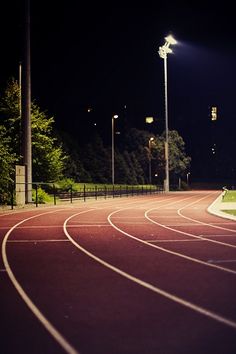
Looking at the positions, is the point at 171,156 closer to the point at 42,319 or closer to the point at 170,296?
the point at 170,296

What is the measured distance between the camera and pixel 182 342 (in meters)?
5.57

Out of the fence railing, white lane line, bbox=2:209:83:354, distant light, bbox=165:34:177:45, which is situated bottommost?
white lane line, bbox=2:209:83:354

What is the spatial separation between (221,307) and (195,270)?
2.98m

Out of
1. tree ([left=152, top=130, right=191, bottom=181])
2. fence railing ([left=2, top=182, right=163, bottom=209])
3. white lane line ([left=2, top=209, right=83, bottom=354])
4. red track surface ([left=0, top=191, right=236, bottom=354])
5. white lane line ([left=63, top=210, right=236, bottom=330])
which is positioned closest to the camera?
white lane line ([left=2, top=209, right=83, bottom=354])

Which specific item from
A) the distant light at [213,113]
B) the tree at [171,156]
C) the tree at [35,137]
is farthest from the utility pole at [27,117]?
the tree at [171,156]

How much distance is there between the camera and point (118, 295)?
7918mm

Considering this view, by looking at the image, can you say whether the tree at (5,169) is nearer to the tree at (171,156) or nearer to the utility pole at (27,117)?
the utility pole at (27,117)

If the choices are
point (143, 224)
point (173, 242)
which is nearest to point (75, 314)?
point (173, 242)

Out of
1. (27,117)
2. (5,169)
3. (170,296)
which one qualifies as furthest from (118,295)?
(27,117)

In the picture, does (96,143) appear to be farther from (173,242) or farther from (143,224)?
(173,242)

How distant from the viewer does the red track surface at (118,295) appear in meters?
5.62

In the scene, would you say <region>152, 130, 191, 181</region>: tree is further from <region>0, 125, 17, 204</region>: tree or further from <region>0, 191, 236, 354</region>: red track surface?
<region>0, 191, 236, 354</region>: red track surface

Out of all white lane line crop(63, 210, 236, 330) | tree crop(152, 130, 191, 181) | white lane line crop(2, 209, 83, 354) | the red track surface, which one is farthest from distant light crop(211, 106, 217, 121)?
tree crop(152, 130, 191, 181)

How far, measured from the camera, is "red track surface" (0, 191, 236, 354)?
562 centimetres
